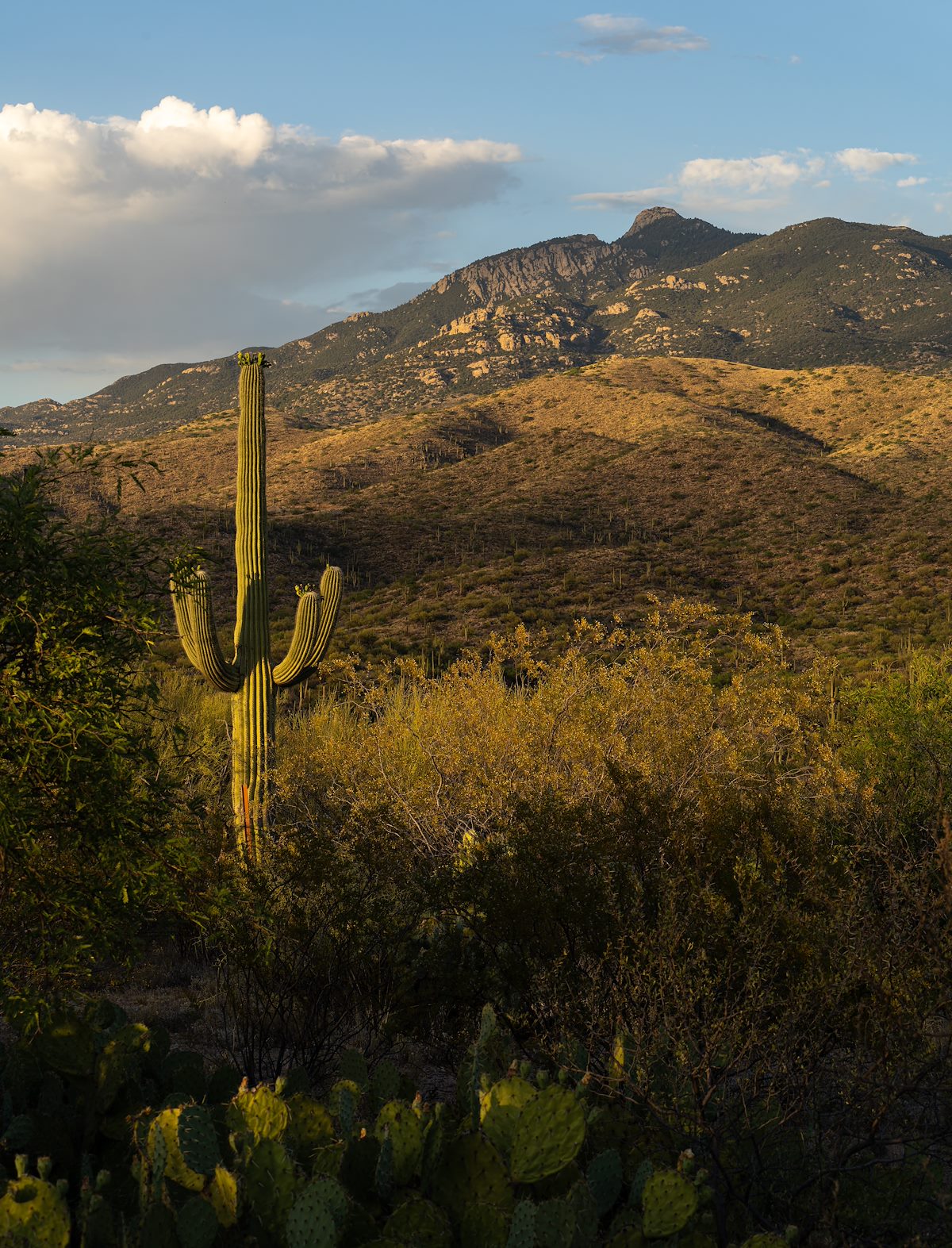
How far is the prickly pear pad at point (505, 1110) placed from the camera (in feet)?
12.5

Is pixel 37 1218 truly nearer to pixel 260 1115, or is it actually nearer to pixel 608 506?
pixel 260 1115

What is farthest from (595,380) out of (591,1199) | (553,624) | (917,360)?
(591,1199)

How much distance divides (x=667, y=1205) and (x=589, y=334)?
12094 centimetres

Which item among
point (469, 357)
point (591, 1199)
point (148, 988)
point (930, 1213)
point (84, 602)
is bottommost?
point (148, 988)

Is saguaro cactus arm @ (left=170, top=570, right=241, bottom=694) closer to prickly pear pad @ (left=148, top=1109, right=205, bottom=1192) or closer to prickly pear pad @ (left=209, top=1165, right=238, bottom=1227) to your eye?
prickly pear pad @ (left=148, top=1109, right=205, bottom=1192)

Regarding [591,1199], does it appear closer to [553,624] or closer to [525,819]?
[525,819]

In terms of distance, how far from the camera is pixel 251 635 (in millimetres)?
11250

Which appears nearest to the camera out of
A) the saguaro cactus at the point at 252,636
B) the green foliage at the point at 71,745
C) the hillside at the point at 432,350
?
the green foliage at the point at 71,745

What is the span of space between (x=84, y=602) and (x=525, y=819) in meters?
3.18

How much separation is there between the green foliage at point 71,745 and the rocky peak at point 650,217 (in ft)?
609

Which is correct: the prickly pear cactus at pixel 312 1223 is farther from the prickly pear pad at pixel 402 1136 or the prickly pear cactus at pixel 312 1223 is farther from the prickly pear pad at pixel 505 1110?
the prickly pear pad at pixel 505 1110

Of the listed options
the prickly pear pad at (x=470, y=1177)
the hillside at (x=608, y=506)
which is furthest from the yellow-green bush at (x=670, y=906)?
the hillside at (x=608, y=506)

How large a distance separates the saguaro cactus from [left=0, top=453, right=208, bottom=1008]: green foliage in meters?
4.04

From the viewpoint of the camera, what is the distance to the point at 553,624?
29.7 m
